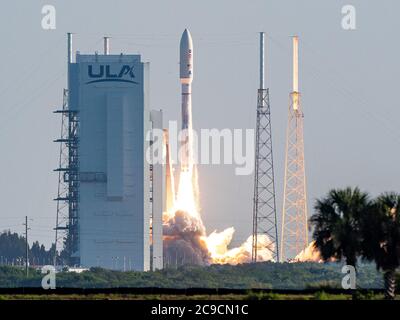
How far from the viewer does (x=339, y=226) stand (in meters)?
125

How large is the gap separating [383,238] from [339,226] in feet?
10.9

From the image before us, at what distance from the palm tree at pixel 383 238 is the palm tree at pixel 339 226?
0.63 m

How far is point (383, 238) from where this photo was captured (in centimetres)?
12644

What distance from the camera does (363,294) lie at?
403 ft

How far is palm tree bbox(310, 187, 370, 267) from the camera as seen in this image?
125562 mm

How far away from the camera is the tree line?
12569 cm

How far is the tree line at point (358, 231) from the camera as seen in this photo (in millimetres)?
125688

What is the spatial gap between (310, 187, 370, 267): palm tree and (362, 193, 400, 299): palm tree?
634 mm

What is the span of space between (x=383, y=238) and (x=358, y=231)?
5.47 ft

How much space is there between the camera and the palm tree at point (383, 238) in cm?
12562

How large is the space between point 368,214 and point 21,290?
2183 cm

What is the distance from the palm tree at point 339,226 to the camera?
412ft
